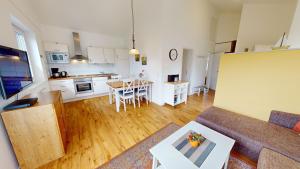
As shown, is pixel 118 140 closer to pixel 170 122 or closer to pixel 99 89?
pixel 170 122

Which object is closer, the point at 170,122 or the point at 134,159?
the point at 134,159

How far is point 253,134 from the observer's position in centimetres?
161

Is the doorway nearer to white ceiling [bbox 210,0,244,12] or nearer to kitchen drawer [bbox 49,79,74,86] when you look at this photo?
white ceiling [bbox 210,0,244,12]

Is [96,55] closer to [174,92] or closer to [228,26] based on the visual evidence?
[174,92]

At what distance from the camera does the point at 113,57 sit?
484 centimetres

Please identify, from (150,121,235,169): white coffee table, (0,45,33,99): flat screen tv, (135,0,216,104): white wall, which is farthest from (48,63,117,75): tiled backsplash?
(150,121,235,169): white coffee table

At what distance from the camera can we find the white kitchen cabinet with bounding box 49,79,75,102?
3.47 metres

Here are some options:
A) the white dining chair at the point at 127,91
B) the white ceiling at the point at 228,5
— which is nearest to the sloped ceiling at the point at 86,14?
the white dining chair at the point at 127,91

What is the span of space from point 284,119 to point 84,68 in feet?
19.0

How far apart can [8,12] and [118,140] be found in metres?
2.70

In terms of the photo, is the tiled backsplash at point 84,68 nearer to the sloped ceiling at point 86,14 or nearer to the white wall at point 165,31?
the sloped ceiling at point 86,14

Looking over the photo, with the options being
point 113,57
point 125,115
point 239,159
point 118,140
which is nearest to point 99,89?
point 113,57

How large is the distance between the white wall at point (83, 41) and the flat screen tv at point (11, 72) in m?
2.64

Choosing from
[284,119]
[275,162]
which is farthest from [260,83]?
[275,162]
